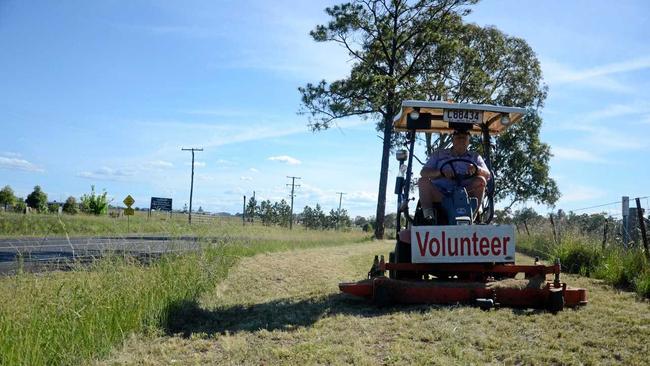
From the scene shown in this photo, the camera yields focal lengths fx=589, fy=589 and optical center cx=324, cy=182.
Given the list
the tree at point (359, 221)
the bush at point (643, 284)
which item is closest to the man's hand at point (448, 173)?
the bush at point (643, 284)

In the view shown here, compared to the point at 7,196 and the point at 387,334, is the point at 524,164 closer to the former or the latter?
the point at 387,334

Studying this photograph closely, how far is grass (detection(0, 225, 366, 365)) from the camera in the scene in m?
5.01

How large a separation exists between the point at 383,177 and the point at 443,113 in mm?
20631

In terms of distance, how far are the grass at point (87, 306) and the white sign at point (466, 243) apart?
3.02 meters

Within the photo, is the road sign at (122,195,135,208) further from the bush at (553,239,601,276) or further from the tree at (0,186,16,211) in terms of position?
the bush at (553,239,601,276)

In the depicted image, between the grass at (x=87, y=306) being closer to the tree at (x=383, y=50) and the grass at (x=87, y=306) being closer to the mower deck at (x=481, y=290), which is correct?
the mower deck at (x=481, y=290)

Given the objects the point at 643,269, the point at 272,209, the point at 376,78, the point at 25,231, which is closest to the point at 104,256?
the point at 643,269

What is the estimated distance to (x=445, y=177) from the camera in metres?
7.36

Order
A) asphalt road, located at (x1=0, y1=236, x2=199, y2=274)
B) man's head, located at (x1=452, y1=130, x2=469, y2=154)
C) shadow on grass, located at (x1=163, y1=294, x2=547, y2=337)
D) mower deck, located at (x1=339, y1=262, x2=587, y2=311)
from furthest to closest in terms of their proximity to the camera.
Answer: man's head, located at (x1=452, y1=130, x2=469, y2=154), asphalt road, located at (x1=0, y1=236, x2=199, y2=274), mower deck, located at (x1=339, y1=262, x2=587, y2=311), shadow on grass, located at (x1=163, y1=294, x2=547, y2=337)

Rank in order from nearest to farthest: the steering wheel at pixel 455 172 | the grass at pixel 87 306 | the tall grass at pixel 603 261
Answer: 1. the grass at pixel 87 306
2. the steering wheel at pixel 455 172
3. the tall grass at pixel 603 261

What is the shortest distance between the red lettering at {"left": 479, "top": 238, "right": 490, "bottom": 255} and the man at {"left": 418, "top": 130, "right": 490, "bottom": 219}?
74cm

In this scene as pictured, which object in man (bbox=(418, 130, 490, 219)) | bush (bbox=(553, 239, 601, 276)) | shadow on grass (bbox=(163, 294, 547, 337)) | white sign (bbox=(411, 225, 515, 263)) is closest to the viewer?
shadow on grass (bbox=(163, 294, 547, 337))

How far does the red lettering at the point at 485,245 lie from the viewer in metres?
6.68

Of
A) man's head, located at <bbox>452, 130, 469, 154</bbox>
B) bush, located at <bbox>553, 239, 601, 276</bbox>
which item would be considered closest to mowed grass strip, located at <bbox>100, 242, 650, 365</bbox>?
man's head, located at <bbox>452, 130, 469, 154</bbox>
